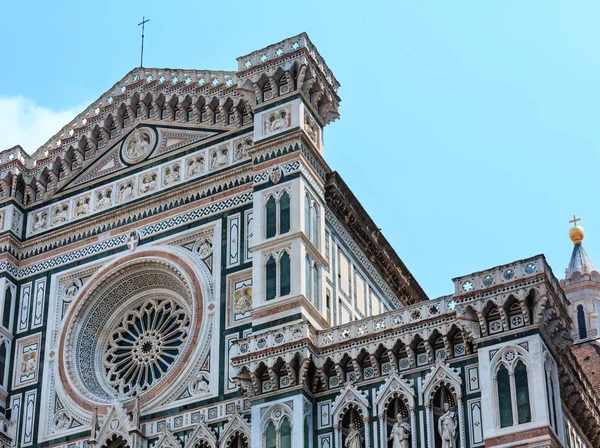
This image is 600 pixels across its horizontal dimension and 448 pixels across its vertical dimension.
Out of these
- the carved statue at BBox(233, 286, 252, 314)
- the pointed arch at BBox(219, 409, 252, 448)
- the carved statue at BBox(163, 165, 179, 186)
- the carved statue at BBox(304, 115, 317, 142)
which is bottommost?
the pointed arch at BBox(219, 409, 252, 448)

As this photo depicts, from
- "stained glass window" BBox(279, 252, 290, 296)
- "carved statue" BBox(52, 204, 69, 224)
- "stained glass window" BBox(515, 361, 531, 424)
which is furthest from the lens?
"carved statue" BBox(52, 204, 69, 224)

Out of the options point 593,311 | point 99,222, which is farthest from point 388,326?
point 593,311

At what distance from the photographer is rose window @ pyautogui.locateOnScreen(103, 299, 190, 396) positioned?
2936 centimetres

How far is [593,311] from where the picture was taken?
181ft

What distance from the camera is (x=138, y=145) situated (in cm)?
3259

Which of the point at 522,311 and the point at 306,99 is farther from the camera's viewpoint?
the point at 306,99

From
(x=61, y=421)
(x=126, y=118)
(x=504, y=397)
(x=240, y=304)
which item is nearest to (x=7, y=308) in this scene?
(x=61, y=421)

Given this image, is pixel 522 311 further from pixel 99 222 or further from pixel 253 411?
pixel 99 222

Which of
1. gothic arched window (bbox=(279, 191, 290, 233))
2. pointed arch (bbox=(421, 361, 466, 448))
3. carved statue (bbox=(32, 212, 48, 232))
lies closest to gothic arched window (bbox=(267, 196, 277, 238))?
gothic arched window (bbox=(279, 191, 290, 233))

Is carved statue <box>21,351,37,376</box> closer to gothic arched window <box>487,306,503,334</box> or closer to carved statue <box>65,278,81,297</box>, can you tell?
carved statue <box>65,278,81,297</box>

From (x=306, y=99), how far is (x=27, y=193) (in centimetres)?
768

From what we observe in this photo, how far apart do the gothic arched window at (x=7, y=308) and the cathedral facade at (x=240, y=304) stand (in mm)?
53

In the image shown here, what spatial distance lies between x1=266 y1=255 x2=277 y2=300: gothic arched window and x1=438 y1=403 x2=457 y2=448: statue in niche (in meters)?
4.69

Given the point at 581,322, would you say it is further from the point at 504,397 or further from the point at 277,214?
the point at 504,397
